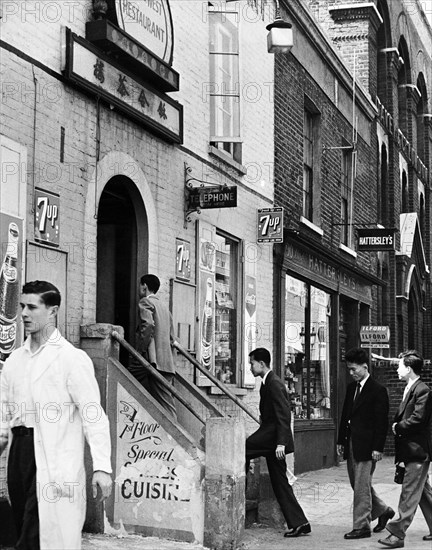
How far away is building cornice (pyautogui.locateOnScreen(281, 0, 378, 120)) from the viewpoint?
1692 centimetres

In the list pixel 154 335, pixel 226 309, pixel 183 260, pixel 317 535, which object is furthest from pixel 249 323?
pixel 317 535

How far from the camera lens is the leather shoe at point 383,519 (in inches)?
398

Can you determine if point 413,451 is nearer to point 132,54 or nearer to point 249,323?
point 132,54

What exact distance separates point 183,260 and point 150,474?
3.49 metres

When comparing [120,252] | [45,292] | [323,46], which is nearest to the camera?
[45,292]

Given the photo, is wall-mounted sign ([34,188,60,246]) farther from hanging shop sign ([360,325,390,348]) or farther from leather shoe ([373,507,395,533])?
hanging shop sign ([360,325,390,348])

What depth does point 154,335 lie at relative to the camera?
10.2 metres

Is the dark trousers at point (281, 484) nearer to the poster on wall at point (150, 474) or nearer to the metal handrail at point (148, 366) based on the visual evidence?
the metal handrail at point (148, 366)

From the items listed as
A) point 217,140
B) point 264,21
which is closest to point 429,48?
point 264,21

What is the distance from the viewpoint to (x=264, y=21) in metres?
15.4

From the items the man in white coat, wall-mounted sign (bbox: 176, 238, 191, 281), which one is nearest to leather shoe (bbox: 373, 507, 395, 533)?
wall-mounted sign (bbox: 176, 238, 191, 281)

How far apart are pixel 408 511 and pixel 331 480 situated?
21.1 ft

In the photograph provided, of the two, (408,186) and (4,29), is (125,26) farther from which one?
(408,186)

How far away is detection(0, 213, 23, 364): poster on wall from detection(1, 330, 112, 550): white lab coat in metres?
2.95
